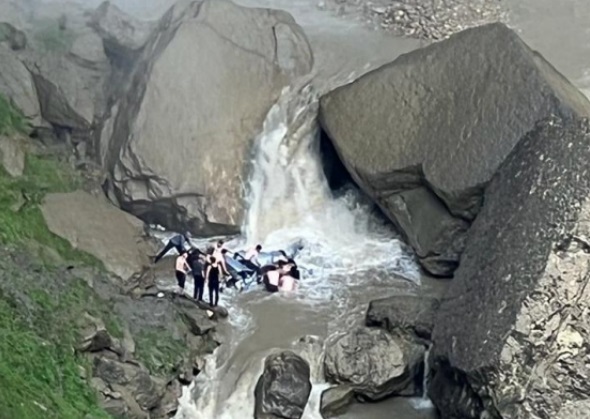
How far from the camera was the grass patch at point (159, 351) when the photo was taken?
19094 millimetres

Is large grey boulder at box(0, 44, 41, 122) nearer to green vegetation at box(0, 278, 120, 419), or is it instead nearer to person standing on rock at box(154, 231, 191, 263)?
person standing on rock at box(154, 231, 191, 263)

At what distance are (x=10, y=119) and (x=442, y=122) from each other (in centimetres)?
789

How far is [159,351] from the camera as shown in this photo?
19359mm

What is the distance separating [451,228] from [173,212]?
16.7 feet

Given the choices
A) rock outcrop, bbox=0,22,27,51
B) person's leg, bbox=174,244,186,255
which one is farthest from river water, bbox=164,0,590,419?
rock outcrop, bbox=0,22,27,51

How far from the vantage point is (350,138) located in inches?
886

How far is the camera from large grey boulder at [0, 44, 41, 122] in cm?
2333

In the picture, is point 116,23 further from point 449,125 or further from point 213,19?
point 449,125

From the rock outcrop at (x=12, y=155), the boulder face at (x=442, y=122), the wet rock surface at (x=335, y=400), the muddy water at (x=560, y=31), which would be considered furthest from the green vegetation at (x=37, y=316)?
the muddy water at (x=560, y=31)

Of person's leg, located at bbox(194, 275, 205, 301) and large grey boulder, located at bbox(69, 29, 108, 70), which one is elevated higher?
large grey boulder, located at bbox(69, 29, 108, 70)

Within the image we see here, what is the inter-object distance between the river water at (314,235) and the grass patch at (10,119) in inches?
174

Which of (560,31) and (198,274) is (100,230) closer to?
(198,274)

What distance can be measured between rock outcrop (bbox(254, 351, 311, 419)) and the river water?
0.28m

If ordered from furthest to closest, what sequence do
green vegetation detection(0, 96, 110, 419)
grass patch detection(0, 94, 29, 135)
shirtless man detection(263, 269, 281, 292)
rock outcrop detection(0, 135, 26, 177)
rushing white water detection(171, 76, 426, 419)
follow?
grass patch detection(0, 94, 29, 135), rock outcrop detection(0, 135, 26, 177), shirtless man detection(263, 269, 281, 292), rushing white water detection(171, 76, 426, 419), green vegetation detection(0, 96, 110, 419)
